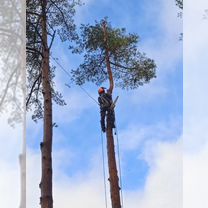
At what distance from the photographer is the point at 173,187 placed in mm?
2289

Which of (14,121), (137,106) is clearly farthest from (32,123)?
(137,106)

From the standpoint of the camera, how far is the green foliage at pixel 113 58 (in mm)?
2340

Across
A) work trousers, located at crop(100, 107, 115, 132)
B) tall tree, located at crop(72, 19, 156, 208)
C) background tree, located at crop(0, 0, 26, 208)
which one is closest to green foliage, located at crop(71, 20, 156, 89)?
tall tree, located at crop(72, 19, 156, 208)

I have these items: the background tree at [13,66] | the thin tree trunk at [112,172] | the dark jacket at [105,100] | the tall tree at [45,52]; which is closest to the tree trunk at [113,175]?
the thin tree trunk at [112,172]

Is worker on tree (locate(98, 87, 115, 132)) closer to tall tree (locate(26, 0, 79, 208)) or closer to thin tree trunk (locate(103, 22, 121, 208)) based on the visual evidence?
thin tree trunk (locate(103, 22, 121, 208))

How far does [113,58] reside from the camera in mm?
2383

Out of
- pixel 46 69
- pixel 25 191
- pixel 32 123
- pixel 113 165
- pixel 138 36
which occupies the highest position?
pixel 138 36

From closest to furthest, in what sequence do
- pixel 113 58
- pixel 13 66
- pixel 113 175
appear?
pixel 13 66 → pixel 113 175 → pixel 113 58

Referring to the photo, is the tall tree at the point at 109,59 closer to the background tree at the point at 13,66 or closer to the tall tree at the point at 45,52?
the tall tree at the point at 45,52

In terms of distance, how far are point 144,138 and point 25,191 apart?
0.60 m

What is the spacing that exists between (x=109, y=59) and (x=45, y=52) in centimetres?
30

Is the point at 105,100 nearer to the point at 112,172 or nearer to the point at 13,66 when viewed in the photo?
the point at 112,172

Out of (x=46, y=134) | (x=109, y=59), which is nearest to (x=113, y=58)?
(x=109, y=59)

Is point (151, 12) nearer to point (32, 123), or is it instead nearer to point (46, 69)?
point (46, 69)
